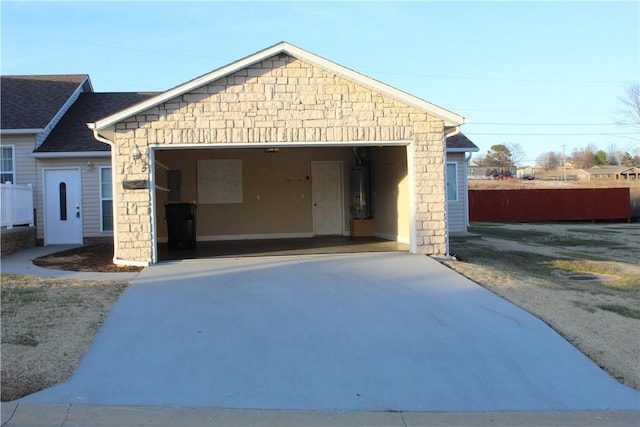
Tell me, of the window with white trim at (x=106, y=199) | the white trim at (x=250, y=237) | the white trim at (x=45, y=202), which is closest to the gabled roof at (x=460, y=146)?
the white trim at (x=250, y=237)

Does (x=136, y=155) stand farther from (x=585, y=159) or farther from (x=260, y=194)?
(x=585, y=159)

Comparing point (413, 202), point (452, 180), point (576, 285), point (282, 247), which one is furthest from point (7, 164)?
point (576, 285)

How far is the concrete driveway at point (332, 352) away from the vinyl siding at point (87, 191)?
789 centimetres

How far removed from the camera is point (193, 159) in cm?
1762

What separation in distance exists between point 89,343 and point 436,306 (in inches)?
196

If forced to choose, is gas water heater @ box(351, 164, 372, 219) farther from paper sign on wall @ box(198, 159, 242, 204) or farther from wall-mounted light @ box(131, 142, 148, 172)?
wall-mounted light @ box(131, 142, 148, 172)

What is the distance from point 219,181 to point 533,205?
940 inches

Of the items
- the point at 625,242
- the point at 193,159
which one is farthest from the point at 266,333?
the point at 625,242

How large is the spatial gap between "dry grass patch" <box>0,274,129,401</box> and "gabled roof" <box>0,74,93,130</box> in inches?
329

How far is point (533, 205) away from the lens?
35062 millimetres

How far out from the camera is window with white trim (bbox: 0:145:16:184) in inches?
667

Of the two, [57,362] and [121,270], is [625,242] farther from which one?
[57,362]

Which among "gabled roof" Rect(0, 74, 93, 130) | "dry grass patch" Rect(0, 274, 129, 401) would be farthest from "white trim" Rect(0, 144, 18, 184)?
"dry grass patch" Rect(0, 274, 129, 401)

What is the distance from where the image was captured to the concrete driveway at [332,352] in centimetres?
568
